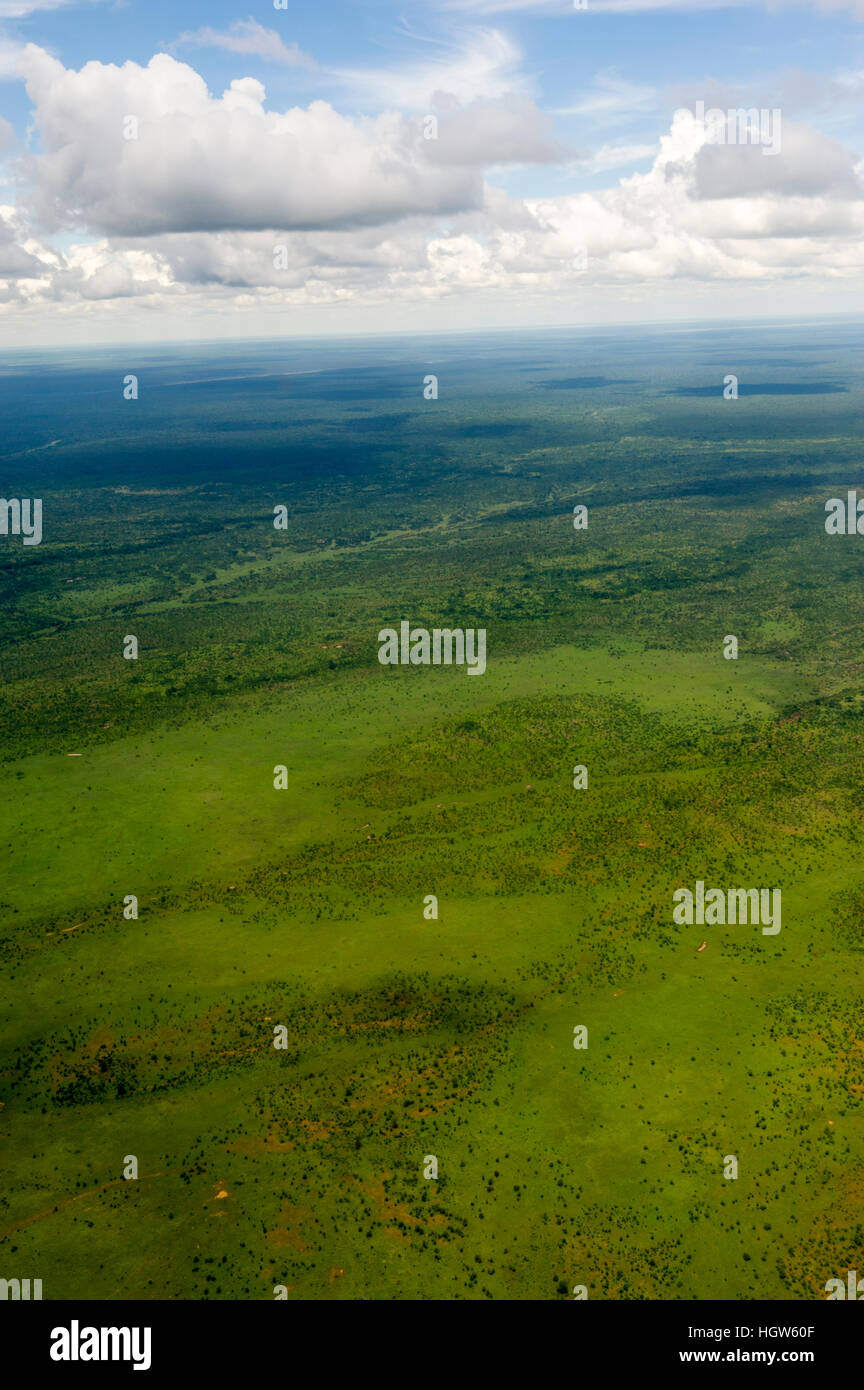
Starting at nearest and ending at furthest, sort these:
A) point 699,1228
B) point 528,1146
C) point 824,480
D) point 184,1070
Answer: point 699,1228 → point 528,1146 → point 184,1070 → point 824,480

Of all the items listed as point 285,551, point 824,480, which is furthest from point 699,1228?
point 824,480

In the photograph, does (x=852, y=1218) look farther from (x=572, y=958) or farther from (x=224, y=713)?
(x=224, y=713)

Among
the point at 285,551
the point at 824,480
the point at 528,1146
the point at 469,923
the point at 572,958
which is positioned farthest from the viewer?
the point at 824,480

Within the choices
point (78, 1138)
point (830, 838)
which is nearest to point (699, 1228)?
point (78, 1138)

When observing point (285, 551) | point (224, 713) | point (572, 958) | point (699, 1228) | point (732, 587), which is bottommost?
point (699, 1228)

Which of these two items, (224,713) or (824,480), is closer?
(224,713)

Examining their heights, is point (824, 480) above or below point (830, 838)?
above
